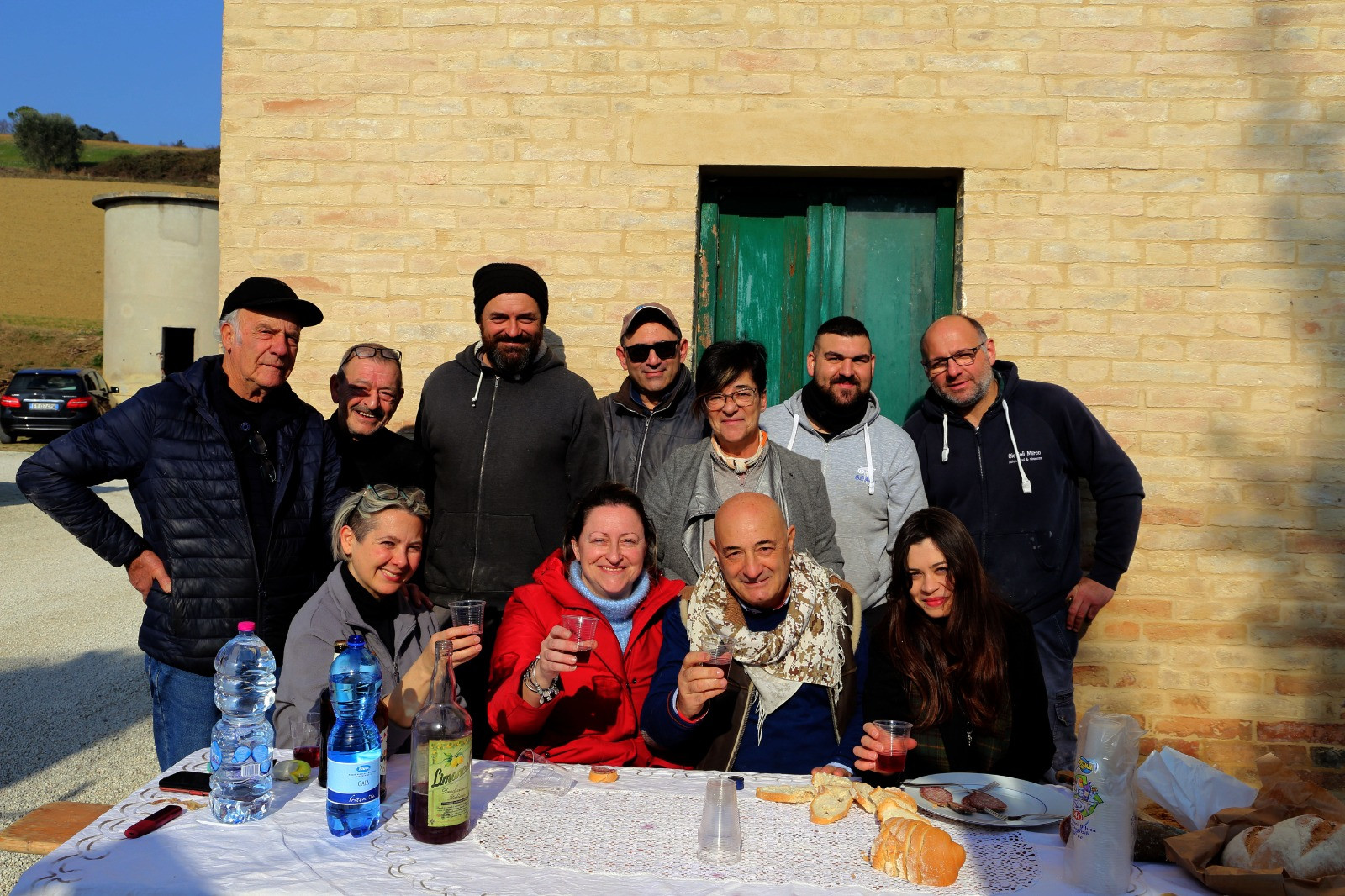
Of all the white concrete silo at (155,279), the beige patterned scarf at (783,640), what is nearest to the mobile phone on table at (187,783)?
the beige patterned scarf at (783,640)

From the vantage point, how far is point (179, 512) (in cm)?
301

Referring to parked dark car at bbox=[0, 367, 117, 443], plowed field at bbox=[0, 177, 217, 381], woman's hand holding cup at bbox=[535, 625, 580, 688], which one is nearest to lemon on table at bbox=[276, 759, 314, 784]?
woman's hand holding cup at bbox=[535, 625, 580, 688]

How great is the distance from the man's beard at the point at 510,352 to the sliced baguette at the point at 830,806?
1.98m

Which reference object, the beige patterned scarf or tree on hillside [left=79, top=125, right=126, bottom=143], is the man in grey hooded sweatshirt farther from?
tree on hillside [left=79, top=125, right=126, bottom=143]

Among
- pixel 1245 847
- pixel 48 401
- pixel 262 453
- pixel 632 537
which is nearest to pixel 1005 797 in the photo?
pixel 1245 847

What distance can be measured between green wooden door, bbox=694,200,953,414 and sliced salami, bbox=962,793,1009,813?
9.27ft

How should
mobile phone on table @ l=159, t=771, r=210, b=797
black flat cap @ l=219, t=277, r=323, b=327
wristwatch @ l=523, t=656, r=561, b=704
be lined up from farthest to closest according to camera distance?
black flat cap @ l=219, t=277, r=323, b=327
wristwatch @ l=523, t=656, r=561, b=704
mobile phone on table @ l=159, t=771, r=210, b=797

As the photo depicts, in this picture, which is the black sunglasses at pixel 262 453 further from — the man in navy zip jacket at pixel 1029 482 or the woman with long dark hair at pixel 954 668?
the man in navy zip jacket at pixel 1029 482

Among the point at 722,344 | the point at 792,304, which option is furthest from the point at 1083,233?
the point at 722,344

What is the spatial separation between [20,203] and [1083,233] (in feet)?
167

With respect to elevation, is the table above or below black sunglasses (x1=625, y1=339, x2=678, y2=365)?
below

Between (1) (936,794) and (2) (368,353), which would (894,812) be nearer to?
(1) (936,794)

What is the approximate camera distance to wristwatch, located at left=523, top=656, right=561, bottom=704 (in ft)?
8.32

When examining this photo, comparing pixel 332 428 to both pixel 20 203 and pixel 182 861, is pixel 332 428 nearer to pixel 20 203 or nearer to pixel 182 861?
pixel 182 861
